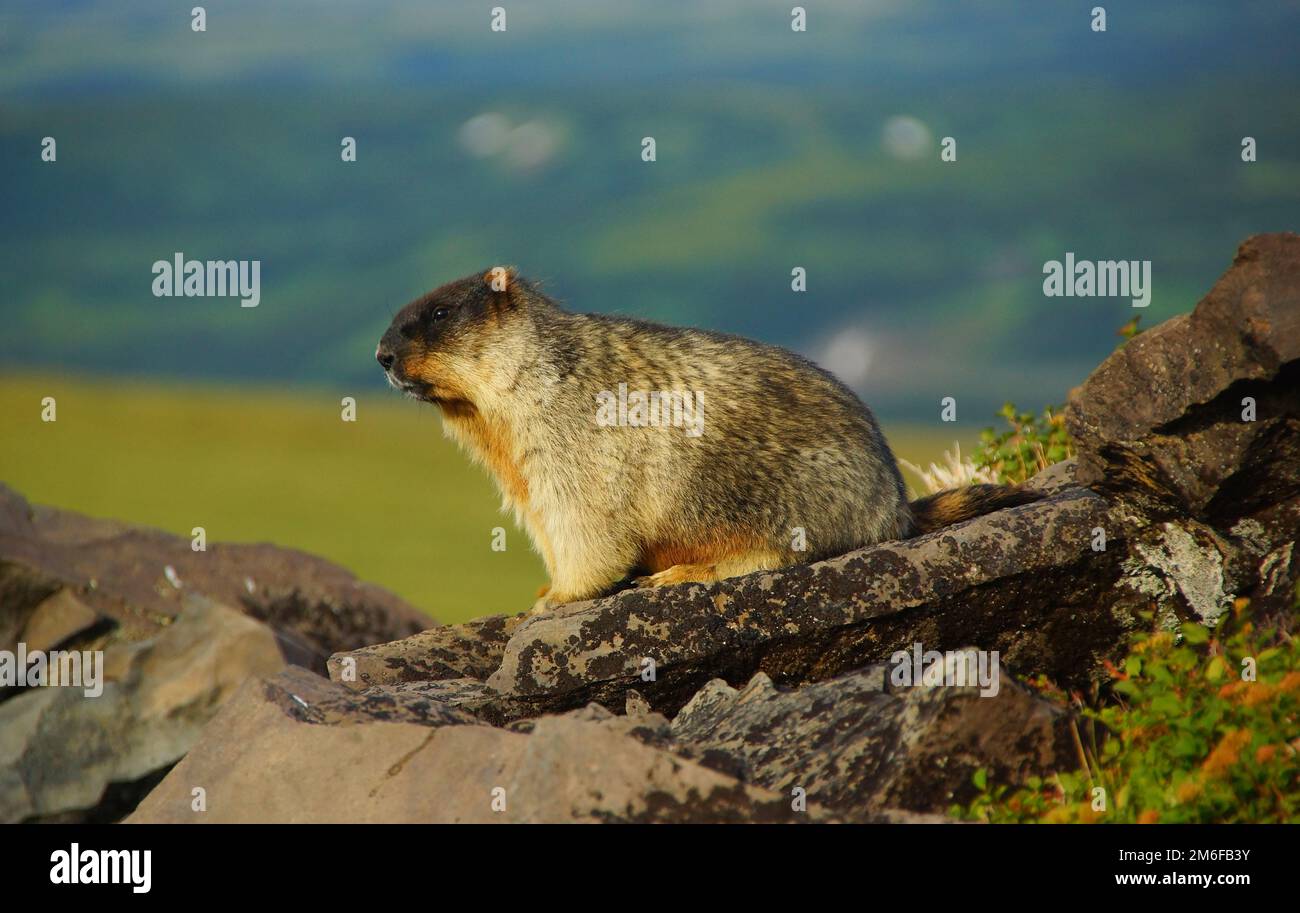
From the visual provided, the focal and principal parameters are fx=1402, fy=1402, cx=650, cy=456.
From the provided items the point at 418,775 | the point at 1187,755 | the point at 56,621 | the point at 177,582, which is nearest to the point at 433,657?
the point at 418,775

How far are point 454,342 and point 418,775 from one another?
4.34 metres

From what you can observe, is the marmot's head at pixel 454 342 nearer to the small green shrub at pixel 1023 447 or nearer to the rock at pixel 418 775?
the rock at pixel 418 775

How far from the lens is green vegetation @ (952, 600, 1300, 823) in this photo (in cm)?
782

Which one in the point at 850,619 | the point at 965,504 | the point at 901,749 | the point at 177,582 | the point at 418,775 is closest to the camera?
the point at 901,749

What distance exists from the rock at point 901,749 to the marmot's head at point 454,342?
4.18m

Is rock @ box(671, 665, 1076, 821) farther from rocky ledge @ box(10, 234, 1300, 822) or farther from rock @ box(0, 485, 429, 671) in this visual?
rock @ box(0, 485, 429, 671)

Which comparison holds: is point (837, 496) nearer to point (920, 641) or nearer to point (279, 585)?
point (920, 641)

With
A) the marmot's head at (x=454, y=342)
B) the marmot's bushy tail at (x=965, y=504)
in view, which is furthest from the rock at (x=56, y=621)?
the marmot's bushy tail at (x=965, y=504)

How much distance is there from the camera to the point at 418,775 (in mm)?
8430

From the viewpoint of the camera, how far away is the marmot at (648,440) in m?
11.1

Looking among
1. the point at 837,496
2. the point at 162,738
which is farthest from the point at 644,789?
the point at 162,738

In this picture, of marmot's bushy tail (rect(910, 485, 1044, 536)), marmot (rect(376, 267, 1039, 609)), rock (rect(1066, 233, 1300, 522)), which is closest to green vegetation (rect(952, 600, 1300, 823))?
rock (rect(1066, 233, 1300, 522))

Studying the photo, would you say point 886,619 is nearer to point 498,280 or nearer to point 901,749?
point 901,749

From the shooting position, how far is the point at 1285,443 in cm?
1023
